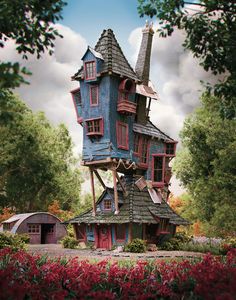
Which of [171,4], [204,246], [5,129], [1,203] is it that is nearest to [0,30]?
[171,4]

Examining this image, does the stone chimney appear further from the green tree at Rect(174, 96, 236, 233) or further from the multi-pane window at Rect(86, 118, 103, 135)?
the multi-pane window at Rect(86, 118, 103, 135)

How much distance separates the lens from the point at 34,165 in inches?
1829

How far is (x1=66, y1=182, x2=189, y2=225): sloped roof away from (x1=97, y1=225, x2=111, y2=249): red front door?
33.3 inches

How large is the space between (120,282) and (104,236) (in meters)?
20.9

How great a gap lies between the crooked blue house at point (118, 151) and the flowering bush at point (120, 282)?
1794 centimetres

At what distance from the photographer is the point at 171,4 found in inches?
531

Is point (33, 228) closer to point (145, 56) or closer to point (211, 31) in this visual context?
point (145, 56)

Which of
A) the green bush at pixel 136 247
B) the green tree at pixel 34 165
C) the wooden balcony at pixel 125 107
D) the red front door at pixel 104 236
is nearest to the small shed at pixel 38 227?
the green tree at pixel 34 165

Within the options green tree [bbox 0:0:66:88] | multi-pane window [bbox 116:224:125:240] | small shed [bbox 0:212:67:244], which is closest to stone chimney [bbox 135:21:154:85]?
multi-pane window [bbox 116:224:125:240]

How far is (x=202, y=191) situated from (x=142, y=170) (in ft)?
18.1

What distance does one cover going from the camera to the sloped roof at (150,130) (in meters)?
32.7

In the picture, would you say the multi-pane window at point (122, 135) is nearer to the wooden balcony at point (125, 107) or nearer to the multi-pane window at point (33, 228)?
the wooden balcony at point (125, 107)

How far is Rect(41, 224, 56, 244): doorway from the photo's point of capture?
140ft

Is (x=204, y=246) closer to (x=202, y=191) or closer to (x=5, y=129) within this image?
(x=202, y=191)
